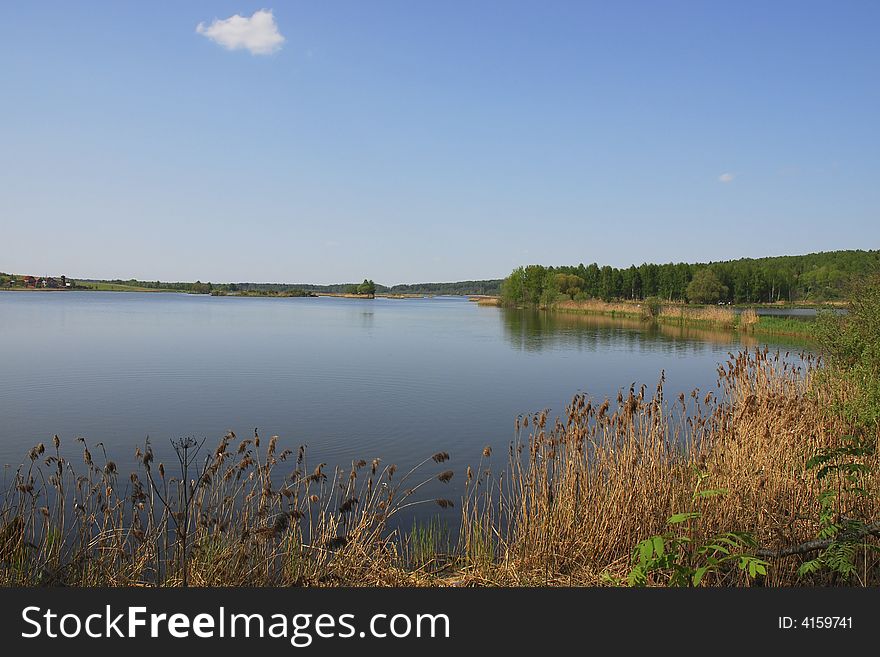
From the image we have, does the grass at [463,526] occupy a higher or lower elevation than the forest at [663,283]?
lower

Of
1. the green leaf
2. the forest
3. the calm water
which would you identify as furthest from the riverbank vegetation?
the forest

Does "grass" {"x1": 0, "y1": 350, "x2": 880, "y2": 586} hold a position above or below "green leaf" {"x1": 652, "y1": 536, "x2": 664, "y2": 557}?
below

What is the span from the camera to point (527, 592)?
3.62 meters

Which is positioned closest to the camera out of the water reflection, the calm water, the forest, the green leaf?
the green leaf

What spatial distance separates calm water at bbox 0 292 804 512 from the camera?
1174 cm

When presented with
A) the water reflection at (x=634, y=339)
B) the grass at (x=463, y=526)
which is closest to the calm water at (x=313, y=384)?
the water reflection at (x=634, y=339)

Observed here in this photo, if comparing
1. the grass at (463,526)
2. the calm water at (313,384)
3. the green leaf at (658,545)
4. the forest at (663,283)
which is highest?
the forest at (663,283)

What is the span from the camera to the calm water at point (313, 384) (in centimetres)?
1174

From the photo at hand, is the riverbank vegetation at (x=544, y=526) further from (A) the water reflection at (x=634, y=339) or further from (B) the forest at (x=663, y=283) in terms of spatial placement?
(B) the forest at (x=663, y=283)

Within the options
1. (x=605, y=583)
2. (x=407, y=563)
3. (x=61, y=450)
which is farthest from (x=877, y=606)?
(x=61, y=450)

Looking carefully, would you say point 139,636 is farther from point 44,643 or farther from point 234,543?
point 234,543

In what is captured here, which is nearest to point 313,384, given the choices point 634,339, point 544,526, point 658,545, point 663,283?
point 544,526

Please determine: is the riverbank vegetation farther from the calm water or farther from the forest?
the forest

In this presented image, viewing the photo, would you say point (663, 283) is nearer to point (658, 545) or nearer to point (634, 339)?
point (634, 339)
